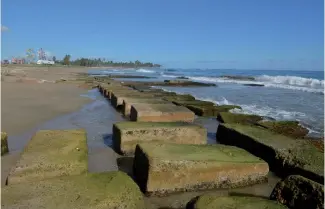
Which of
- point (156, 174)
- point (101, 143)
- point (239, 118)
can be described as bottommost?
point (101, 143)

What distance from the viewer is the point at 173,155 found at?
3904 millimetres

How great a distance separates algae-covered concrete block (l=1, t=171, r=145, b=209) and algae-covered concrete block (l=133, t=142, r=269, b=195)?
0.59m

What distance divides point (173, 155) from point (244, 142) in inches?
88.9

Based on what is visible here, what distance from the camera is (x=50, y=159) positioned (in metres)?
3.73

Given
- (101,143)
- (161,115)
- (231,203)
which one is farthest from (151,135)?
(231,203)

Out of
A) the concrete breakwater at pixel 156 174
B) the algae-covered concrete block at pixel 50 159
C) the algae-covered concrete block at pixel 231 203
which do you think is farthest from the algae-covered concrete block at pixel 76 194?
the algae-covered concrete block at pixel 231 203

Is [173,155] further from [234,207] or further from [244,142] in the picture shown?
[244,142]

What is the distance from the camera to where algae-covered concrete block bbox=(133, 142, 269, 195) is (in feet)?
12.2

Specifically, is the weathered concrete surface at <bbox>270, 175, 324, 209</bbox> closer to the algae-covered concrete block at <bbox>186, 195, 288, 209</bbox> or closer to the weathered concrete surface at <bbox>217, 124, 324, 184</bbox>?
the algae-covered concrete block at <bbox>186, 195, 288, 209</bbox>

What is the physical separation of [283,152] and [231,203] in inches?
86.5

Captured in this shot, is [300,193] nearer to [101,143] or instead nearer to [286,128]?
[101,143]

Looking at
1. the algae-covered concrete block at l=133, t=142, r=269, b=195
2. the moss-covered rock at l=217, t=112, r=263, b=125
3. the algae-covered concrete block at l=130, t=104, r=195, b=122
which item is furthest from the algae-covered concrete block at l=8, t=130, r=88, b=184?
the moss-covered rock at l=217, t=112, r=263, b=125

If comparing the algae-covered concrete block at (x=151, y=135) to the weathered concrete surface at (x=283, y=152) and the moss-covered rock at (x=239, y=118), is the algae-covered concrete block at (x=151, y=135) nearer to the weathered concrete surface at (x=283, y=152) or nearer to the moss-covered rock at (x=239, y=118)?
the weathered concrete surface at (x=283, y=152)

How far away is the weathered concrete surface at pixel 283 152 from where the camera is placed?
4234 millimetres
